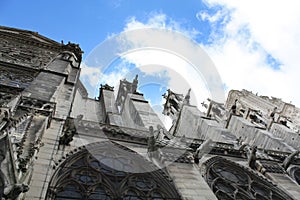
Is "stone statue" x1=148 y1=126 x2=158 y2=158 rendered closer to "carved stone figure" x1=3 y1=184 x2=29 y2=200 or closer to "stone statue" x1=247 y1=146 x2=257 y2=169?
"stone statue" x1=247 y1=146 x2=257 y2=169

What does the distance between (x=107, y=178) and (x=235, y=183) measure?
375cm

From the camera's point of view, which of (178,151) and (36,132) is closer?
(36,132)

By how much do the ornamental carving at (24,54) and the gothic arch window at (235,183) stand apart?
25.8 ft

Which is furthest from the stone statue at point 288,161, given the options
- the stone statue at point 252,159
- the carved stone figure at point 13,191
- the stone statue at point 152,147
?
the carved stone figure at point 13,191

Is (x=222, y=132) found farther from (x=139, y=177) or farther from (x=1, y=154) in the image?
(x=1, y=154)

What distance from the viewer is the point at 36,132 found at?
20.2 ft

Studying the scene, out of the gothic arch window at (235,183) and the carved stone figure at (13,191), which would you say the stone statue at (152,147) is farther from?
the carved stone figure at (13,191)

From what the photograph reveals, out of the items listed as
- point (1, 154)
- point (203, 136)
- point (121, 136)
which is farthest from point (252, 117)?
point (1, 154)

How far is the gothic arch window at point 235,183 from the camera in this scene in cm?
839

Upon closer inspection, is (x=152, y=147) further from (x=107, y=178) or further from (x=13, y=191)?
(x=13, y=191)

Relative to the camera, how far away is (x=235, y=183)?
28.9 feet

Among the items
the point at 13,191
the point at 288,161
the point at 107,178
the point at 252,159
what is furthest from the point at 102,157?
the point at 288,161

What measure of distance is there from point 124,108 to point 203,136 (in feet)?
16.7

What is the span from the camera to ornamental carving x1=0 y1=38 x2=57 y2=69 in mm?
12798
